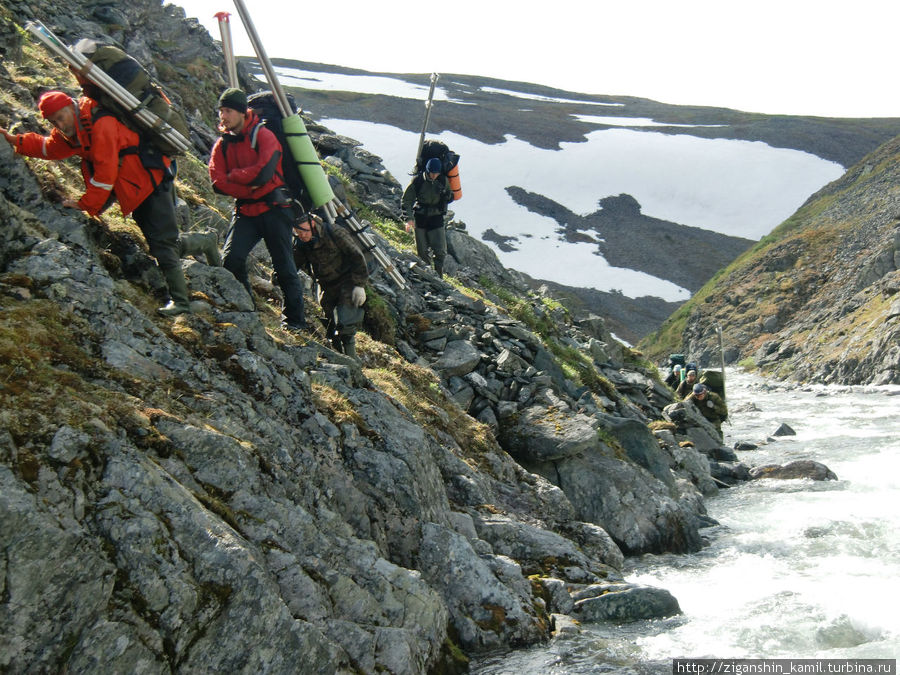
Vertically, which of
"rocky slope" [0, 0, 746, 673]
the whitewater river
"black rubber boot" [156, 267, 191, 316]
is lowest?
the whitewater river

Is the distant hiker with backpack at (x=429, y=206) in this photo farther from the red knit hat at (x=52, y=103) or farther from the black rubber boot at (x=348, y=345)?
the red knit hat at (x=52, y=103)

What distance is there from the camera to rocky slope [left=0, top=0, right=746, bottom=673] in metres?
3.81

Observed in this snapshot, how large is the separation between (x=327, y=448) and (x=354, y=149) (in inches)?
814

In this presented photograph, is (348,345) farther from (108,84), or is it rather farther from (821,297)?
(821,297)

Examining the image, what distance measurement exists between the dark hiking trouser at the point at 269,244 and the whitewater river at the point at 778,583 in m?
4.83

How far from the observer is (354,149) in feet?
83.8

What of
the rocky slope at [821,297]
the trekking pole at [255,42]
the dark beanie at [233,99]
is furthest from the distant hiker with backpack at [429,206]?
the rocky slope at [821,297]

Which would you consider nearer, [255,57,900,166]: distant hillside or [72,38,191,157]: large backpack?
[72,38,191,157]: large backpack

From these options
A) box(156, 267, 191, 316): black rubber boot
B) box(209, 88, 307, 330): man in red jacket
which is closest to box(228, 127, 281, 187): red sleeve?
box(209, 88, 307, 330): man in red jacket

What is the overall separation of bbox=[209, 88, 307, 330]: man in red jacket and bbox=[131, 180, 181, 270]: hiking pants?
0.97m

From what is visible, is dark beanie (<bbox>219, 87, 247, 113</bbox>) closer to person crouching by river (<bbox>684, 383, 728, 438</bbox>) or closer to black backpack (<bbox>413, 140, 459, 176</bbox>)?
black backpack (<bbox>413, 140, 459, 176</bbox>)

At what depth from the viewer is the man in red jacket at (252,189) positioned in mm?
7535

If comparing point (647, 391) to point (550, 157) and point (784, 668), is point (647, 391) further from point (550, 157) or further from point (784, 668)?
point (550, 157)

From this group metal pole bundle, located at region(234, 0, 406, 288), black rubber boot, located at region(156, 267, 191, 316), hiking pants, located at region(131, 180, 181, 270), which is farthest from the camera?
metal pole bundle, located at region(234, 0, 406, 288)
